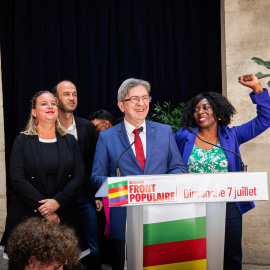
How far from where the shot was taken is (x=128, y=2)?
520 cm

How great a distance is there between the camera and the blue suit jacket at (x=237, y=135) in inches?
115

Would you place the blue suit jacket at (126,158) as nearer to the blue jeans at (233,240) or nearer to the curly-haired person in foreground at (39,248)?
the blue jeans at (233,240)

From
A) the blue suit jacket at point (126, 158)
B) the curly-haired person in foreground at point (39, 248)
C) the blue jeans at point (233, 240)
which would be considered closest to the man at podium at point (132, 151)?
the blue suit jacket at point (126, 158)

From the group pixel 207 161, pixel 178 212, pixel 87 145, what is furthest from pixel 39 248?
pixel 87 145

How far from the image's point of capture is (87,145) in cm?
348

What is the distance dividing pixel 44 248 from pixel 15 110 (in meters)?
3.49

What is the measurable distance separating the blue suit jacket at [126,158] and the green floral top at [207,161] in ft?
0.97

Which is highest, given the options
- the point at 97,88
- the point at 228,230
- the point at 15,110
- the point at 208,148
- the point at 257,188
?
the point at 97,88

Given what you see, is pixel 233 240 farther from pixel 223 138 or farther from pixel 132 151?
pixel 132 151

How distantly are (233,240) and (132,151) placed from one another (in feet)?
3.14

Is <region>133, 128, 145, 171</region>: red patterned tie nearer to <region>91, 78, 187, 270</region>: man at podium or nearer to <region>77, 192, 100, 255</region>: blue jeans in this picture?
<region>91, 78, 187, 270</region>: man at podium

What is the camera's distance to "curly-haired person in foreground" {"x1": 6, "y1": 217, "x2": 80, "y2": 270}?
1536 mm

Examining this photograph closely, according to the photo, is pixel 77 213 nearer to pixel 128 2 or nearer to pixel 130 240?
pixel 130 240

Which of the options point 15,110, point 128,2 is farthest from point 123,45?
point 15,110
